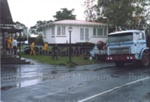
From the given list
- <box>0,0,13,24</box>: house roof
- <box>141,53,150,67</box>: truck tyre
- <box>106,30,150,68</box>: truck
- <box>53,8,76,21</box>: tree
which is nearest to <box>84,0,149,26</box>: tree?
<box>0,0,13,24</box>: house roof

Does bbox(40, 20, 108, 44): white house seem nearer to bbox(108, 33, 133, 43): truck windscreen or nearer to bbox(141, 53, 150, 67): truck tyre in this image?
bbox(108, 33, 133, 43): truck windscreen

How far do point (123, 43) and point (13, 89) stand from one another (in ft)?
37.5

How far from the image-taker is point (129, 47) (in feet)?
69.8

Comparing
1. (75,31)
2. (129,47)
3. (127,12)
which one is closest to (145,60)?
(129,47)

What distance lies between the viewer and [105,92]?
11242 millimetres

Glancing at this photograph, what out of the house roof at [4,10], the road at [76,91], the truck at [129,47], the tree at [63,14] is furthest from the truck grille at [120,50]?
the tree at [63,14]

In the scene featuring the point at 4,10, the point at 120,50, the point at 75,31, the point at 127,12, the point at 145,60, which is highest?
the point at 127,12

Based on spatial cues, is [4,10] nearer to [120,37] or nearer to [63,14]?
[120,37]

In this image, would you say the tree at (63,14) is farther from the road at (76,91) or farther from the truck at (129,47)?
the road at (76,91)

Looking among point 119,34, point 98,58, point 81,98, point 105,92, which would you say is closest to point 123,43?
point 119,34

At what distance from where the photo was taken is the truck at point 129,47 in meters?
21.3

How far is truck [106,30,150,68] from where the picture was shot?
2128 centimetres

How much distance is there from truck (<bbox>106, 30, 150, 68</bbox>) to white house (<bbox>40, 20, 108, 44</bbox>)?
14969mm

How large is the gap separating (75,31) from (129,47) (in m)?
17.4
